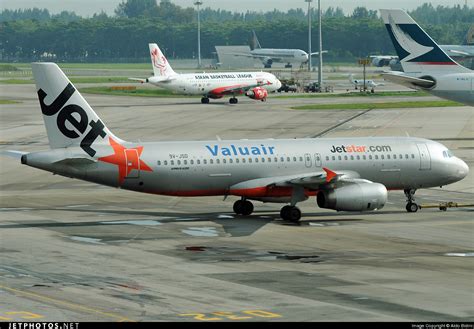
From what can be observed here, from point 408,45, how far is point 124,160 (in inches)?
1706

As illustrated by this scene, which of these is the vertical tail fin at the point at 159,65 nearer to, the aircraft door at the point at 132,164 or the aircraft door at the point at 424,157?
the aircraft door at the point at 424,157

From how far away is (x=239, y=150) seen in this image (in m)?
52.5

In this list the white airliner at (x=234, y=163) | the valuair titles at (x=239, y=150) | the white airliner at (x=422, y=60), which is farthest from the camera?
the white airliner at (x=422, y=60)

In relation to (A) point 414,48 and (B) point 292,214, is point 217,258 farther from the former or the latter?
(A) point 414,48

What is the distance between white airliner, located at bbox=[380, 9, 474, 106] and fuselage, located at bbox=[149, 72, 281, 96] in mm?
61131

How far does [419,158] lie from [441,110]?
245 feet

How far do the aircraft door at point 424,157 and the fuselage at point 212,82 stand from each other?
9347 cm

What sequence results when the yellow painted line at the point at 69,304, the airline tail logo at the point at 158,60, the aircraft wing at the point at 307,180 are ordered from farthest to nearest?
the airline tail logo at the point at 158,60
the aircraft wing at the point at 307,180
the yellow painted line at the point at 69,304

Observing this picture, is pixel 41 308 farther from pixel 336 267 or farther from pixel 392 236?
pixel 392 236

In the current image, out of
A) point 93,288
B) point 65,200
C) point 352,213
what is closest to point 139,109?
point 65,200

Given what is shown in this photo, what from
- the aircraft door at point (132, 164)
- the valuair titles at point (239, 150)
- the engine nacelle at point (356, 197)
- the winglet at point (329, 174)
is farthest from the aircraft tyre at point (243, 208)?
the aircraft door at point (132, 164)

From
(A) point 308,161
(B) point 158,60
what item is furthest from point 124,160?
(B) point 158,60

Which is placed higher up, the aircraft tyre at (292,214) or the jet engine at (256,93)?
the aircraft tyre at (292,214)

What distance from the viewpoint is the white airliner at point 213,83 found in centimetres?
14800
